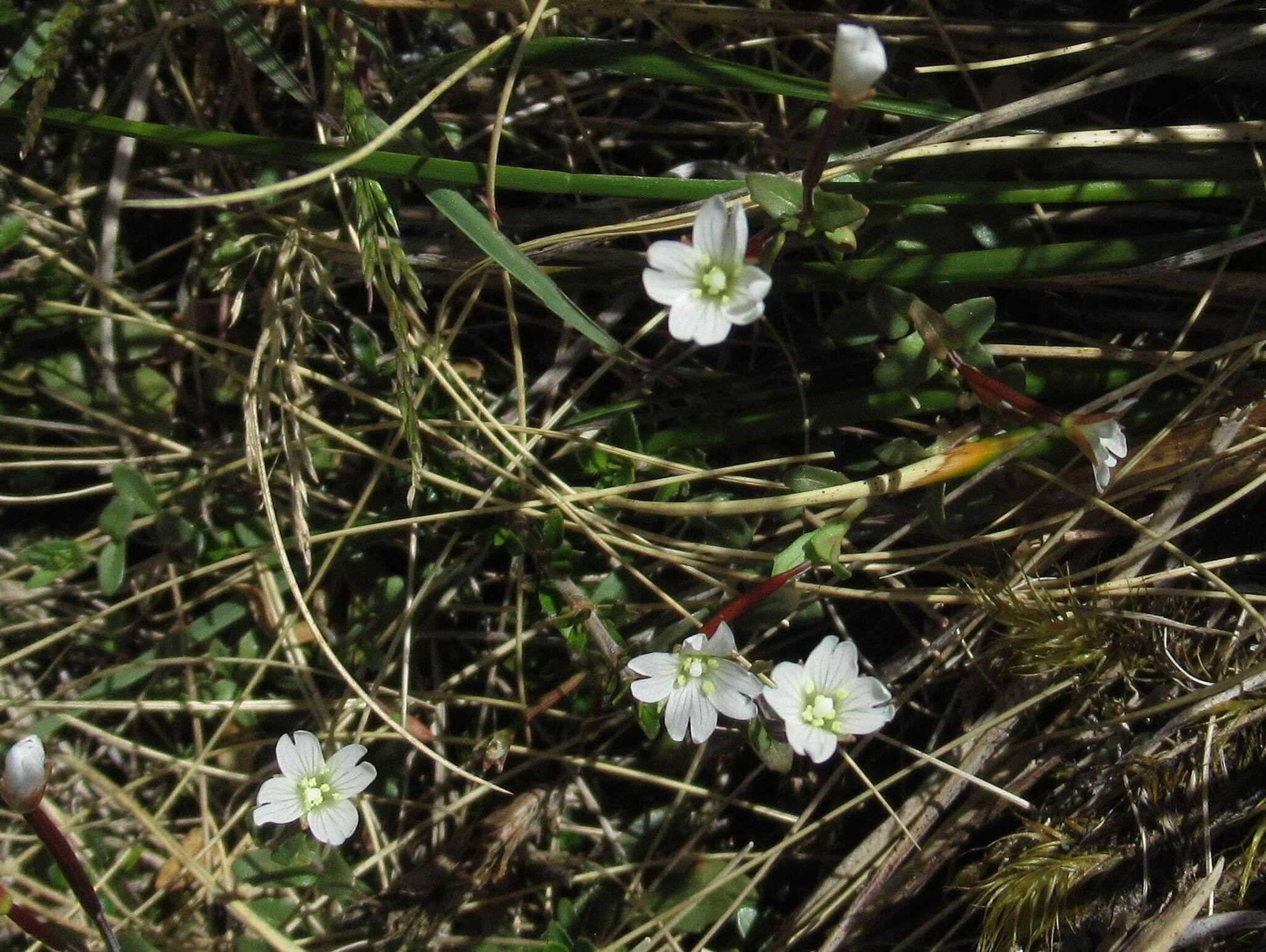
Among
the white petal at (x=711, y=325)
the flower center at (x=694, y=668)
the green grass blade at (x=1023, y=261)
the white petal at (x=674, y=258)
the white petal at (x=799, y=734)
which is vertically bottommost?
the white petal at (x=799, y=734)

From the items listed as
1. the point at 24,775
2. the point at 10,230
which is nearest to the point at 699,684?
the point at 24,775

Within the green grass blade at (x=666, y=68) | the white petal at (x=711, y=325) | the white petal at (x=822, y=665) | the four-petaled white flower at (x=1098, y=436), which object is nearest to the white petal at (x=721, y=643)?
the white petal at (x=822, y=665)

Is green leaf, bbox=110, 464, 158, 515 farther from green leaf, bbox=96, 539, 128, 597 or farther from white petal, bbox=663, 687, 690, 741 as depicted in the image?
white petal, bbox=663, 687, 690, 741

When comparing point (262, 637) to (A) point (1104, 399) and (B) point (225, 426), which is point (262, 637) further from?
(A) point (1104, 399)

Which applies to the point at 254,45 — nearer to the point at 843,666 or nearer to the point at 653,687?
the point at 653,687

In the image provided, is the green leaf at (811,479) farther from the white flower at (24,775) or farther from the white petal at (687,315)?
the white flower at (24,775)

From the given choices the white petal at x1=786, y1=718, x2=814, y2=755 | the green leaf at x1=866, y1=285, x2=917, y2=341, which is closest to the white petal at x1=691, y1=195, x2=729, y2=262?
the green leaf at x1=866, y1=285, x2=917, y2=341

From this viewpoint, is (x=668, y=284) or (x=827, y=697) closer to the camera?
(x=668, y=284)
